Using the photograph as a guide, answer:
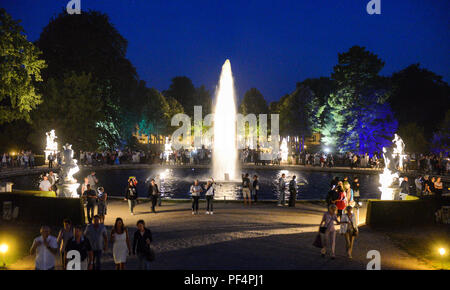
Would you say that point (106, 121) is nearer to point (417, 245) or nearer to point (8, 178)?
point (8, 178)

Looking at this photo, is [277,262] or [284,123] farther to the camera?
[284,123]

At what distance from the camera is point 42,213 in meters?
16.6

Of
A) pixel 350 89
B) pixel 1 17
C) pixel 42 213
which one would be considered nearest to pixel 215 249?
pixel 42 213

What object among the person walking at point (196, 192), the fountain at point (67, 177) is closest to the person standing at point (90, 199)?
the fountain at point (67, 177)

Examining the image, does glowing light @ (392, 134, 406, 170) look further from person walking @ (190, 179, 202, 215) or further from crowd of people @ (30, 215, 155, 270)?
crowd of people @ (30, 215, 155, 270)

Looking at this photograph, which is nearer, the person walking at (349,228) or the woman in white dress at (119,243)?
the woman in white dress at (119,243)

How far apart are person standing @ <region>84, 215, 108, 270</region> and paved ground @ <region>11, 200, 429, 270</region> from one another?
96 centimetres

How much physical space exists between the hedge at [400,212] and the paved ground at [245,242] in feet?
2.60

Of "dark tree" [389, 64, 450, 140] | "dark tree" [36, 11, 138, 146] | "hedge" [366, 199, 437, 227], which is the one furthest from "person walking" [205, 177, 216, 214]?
"dark tree" [389, 64, 450, 140]

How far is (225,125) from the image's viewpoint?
49.6 m

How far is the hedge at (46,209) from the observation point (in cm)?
1608

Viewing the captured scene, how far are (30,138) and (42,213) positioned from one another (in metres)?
38.9

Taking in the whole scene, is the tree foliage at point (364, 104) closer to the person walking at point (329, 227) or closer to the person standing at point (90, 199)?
the person standing at point (90, 199)

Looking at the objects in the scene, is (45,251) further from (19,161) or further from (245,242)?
(19,161)
